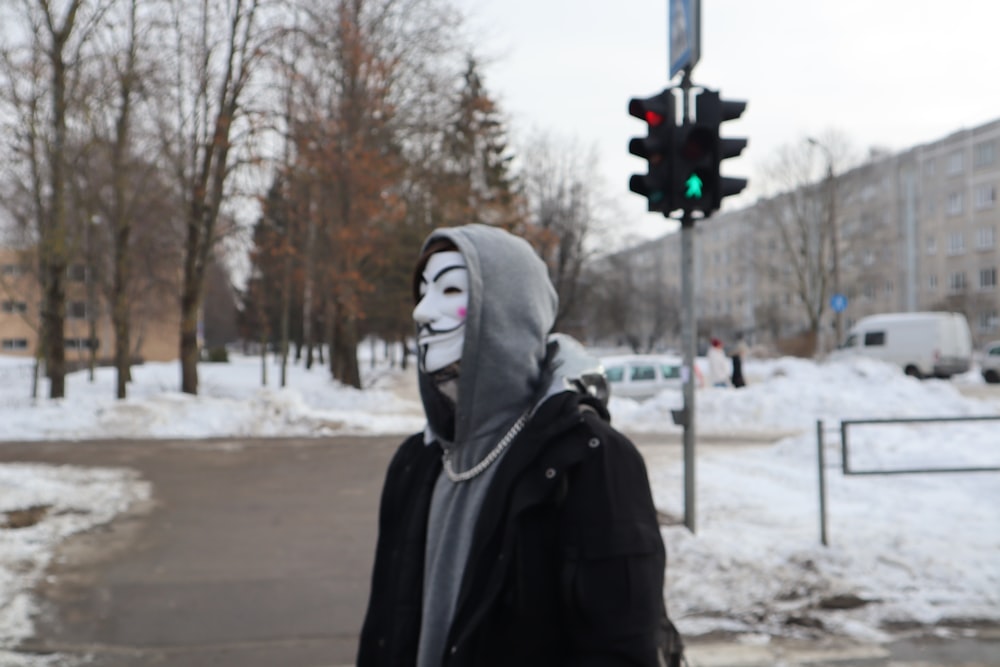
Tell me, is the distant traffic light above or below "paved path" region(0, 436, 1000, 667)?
above

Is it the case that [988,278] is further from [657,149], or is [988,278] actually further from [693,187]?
[657,149]

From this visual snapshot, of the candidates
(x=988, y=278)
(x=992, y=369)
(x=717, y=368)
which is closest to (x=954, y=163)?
(x=988, y=278)

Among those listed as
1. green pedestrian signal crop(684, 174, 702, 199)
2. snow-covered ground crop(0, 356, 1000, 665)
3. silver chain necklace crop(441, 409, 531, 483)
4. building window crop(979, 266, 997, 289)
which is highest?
building window crop(979, 266, 997, 289)

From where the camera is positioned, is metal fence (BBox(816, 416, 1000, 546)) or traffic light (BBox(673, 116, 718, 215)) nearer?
metal fence (BBox(816, 416, 1000, 546))

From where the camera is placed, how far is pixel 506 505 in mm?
1880

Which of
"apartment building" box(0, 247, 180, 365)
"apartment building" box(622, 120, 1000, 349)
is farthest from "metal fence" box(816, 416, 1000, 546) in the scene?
"apartment building" box(622, 120, 1000, 349)

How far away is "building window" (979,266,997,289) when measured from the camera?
57.9m

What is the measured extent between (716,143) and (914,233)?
63754 mm

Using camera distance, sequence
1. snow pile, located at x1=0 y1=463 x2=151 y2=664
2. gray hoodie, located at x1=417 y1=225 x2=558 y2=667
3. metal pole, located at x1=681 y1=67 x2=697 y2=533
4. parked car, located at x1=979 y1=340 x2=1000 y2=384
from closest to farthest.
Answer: gray hoodie, located at x1=417 y1=225 x2=558 y2=667 → snow pile, located at x1=0 y1=463 x2=151 y2=664 → metal pole, located at x1=681 y1=67 x2=697 y2=533 → parked car, located at x1=979 y1=340 x2=1000 y2=384

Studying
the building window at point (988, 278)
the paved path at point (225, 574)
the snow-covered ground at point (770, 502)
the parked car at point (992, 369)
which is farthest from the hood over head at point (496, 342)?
the building window at point (988, 278)

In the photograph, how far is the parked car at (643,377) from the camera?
21.7m

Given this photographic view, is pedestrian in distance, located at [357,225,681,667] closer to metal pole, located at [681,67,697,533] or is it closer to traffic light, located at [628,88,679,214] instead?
traffic light, located at [628,88,679,214]

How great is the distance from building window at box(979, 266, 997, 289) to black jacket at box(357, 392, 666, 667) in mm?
65060

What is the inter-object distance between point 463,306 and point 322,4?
21.6 m
